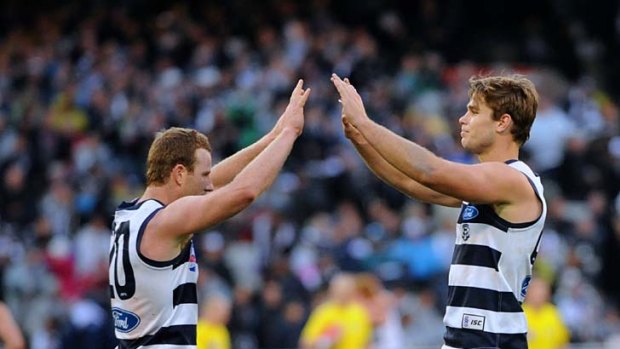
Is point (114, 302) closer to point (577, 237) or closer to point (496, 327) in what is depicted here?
point (496, 327)

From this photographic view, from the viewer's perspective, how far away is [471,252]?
20.7ft

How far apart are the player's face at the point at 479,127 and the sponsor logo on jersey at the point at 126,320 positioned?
5.91ft

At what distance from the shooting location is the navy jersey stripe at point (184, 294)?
636 cm

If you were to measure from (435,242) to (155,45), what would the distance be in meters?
6.39

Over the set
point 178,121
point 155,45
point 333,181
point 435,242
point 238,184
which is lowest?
point 238,184

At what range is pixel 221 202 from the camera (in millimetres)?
6059

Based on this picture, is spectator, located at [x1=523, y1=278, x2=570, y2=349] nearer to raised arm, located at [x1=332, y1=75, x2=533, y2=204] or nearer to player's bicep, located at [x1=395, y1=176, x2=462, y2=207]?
player's bicep, located at [x1=395, y1=176, x2=462, y2=207]

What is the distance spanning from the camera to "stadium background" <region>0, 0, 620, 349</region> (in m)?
14.7

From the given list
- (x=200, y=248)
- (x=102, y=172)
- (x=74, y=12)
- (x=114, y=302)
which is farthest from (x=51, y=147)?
(x=114, y=302)

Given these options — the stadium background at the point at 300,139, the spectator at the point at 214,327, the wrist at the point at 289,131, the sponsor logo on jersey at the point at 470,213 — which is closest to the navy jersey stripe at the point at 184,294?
the wrist at the point at 289,131

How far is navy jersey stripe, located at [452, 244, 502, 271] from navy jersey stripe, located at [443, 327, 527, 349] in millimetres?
317

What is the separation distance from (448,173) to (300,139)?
10711mm

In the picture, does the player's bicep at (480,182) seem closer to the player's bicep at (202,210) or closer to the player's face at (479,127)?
the player's face at (479,127)

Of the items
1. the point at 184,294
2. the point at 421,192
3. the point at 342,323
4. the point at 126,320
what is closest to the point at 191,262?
the point at 184,294
